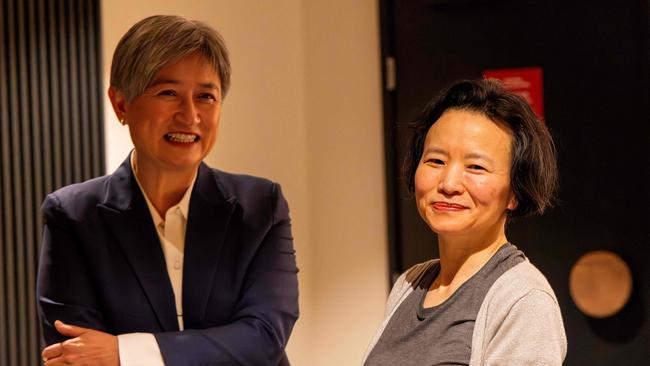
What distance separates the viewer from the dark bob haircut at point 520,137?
1604 millimetres

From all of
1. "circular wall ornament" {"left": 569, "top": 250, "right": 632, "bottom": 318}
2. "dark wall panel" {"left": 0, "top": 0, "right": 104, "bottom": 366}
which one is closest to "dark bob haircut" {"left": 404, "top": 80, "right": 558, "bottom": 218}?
"dark wall panel" {"left": 0, "top": 0, "right": 104, "bottom": 366}

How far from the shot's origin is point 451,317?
1563 millimetres

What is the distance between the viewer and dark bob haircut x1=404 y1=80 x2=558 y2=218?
1.60m

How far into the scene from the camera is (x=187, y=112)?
1939 mm

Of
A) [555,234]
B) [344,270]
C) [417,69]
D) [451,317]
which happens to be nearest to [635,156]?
[555,234]

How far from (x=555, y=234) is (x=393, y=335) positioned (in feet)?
6.49

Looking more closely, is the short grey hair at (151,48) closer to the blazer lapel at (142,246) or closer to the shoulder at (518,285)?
the blazer lapel at (142,246)

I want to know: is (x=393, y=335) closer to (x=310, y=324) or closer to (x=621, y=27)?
(x=621, y=27)

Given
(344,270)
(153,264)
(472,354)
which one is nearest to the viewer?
(472,354)

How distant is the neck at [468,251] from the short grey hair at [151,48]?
684 millimetres

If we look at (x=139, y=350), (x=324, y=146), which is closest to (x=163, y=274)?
(x=139, y=350)

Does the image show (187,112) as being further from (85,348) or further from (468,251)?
(468,251)

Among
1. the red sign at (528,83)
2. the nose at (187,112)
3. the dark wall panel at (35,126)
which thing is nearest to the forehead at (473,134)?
the nose at (187,112)

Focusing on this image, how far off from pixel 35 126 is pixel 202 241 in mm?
1171
